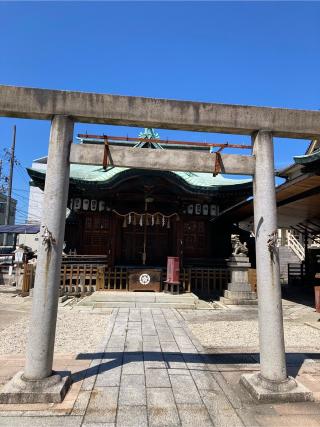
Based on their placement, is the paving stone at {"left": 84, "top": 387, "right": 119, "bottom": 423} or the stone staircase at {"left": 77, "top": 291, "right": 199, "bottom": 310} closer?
the paving stone at {"left": 84, "top": 387, "right": 119, "bottom": 423}

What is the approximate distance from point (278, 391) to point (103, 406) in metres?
2.35

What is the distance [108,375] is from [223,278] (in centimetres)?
1144

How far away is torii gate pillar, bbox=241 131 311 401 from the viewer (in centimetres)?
441

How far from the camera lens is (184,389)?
4.59 m

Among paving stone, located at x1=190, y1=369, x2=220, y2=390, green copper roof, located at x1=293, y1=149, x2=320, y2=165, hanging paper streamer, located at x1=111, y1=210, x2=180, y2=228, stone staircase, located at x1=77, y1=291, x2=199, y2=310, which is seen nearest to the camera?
paving stone, located at x1=190, y1=369, x2=220, y2=390

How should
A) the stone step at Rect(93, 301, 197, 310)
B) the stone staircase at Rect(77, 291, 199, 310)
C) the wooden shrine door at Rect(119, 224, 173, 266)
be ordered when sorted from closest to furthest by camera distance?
the stone step at Rect(93, 301, 197, 310) < the stone staircase at Rect(77, 291, 199, 310) < the wooden shrine door at Rect(119, 224, 173, 266)

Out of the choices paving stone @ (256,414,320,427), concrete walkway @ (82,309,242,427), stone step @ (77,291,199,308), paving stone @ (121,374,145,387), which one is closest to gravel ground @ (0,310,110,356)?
concrete walkway @ (82,309,242,427)

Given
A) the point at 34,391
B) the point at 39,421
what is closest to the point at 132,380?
the point at 34,391

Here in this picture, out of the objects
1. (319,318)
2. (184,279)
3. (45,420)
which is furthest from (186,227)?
(45,420)

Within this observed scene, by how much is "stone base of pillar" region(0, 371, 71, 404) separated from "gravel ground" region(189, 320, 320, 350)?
383 centimetres

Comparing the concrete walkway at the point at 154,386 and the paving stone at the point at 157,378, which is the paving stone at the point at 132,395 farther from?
the paving stone at the point at 157,378

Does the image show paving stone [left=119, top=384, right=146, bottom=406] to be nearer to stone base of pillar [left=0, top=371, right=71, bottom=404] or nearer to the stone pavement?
the stone pavement

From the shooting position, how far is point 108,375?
5035mm

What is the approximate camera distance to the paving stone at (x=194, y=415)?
3.70 m
